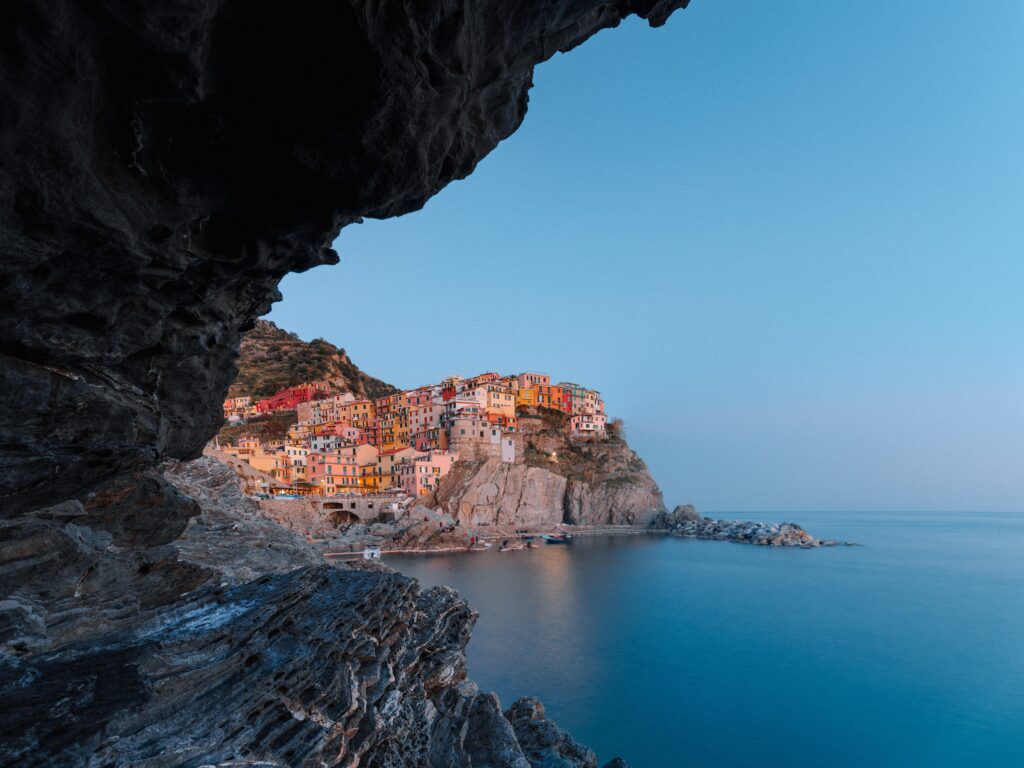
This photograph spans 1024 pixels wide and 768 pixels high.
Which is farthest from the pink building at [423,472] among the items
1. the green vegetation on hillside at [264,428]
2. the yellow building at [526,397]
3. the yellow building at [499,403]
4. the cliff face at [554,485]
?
the green vegetation on hillside at [264,428]

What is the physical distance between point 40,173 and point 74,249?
0.96m

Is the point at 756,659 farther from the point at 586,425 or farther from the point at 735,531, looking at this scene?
the point at 586,425

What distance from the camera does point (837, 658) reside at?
32.7 metres

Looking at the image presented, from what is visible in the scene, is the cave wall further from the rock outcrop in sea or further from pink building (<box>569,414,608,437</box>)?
pink building (<box>569,414,608,437</box>)

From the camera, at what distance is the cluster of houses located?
85312 mm

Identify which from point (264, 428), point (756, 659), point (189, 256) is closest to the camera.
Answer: point (189, 256)

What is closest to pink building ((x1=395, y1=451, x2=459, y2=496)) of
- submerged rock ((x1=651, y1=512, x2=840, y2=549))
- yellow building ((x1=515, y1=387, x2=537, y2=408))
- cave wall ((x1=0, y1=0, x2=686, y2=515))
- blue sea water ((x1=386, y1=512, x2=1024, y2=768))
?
blue sea water ((x1=386, y1=512, x2=1024, y2=768))

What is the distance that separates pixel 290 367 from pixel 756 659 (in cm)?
12774

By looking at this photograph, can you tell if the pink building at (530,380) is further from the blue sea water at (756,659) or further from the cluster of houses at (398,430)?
the blue sea water at (756,659)

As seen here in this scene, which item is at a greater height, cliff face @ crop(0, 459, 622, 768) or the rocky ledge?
the rocky ledge

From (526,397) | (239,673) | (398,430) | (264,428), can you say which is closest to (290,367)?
(264,428)

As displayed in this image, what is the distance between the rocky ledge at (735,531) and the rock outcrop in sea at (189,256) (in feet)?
309

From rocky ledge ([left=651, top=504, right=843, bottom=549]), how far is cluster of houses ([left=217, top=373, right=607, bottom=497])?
23197 millimetres

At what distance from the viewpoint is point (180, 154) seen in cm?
602
